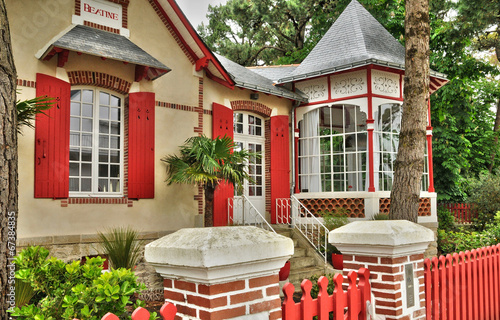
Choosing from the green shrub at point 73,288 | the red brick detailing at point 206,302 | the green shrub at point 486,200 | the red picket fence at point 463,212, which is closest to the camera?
the red brick detailing at point 206,302

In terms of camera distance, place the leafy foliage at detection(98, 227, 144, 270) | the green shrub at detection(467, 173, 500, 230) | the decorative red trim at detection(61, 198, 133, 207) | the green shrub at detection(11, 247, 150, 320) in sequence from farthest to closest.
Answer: the green shrub at detection(467, 173, 500, 230), the decorative red trim at detection(61, 198, 133, 207), the leafy foliage at detection(98, 227, 144, 270), the green shrub at detection(11, 247, 150, 320)

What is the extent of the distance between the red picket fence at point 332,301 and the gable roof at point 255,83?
7594 millimetres

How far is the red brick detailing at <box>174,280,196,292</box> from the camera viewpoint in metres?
2.31

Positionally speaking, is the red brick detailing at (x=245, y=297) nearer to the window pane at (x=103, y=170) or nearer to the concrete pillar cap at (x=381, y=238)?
the concrete pillar cap at (x=381, y=238)

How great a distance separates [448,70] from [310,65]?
6.95m

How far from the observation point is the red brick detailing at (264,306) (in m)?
2.42

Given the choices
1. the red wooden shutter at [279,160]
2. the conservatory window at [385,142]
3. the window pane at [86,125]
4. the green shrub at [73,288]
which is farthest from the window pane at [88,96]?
the conservatory window at [385,142]

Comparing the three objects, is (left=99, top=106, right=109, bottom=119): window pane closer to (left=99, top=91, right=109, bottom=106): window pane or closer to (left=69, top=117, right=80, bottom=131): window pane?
(left=99, top=91, right=109, bottom=106): window pane

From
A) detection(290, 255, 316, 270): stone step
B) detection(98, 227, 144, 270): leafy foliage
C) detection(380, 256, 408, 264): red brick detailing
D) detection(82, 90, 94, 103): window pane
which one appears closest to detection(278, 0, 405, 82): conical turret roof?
detection(290, 255, 316, 270): stone step

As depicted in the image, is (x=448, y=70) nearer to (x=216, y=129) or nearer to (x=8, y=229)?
(x=216, y=129)

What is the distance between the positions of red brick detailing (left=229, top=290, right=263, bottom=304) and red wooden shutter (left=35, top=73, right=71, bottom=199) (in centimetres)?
630

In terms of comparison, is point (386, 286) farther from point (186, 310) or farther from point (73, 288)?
point (73, 288)

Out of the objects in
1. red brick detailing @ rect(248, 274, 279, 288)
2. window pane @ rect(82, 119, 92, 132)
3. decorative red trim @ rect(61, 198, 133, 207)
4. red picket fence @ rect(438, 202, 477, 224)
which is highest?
window pane @ rect(82, 119, 92, 132)

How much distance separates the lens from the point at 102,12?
8812mm
